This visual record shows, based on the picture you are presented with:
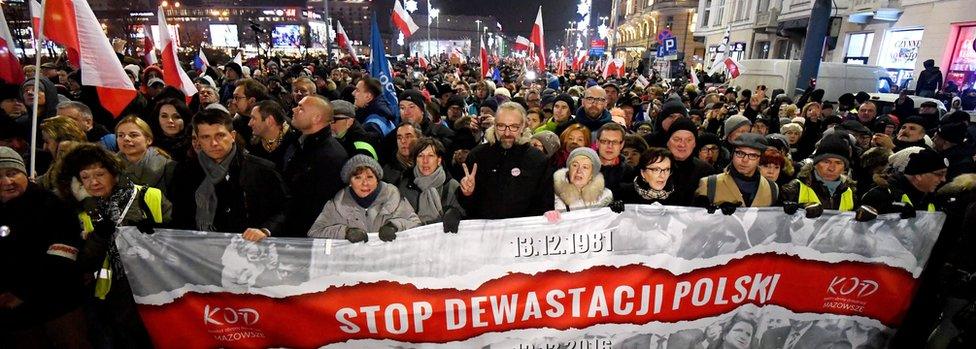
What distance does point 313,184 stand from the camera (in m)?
3.51

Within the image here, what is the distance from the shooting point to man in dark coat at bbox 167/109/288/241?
3.31m

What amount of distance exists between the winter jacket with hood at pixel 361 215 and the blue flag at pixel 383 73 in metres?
2.47

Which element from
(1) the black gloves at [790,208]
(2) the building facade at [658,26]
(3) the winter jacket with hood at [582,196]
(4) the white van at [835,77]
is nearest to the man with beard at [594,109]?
(3) the winter jacket with hood at [582,196]

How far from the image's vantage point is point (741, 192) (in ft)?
12.1

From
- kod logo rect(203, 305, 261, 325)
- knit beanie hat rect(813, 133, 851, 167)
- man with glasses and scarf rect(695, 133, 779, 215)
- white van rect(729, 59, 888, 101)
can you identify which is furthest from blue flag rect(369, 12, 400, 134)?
white van rect(729, 59, 888, 101)

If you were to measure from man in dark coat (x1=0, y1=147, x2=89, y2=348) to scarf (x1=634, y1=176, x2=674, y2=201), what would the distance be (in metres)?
3.60

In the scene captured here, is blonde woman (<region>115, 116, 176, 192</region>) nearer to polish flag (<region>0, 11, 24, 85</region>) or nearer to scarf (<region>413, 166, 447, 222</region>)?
scarf (<region>413, 166, 447, 222</region>)

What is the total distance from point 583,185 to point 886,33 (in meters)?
21.2

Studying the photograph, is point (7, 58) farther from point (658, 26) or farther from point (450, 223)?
point (658, 26)

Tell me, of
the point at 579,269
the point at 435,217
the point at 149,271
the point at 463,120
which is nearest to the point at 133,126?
the point at 149,271

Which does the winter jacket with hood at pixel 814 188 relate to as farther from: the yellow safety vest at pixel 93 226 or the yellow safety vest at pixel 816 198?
the yellow safety vest at pixel 93 226

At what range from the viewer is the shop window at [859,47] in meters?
19.7

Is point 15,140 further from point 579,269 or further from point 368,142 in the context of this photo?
point 579,269

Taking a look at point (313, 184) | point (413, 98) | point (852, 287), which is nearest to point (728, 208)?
point (852, 287)
